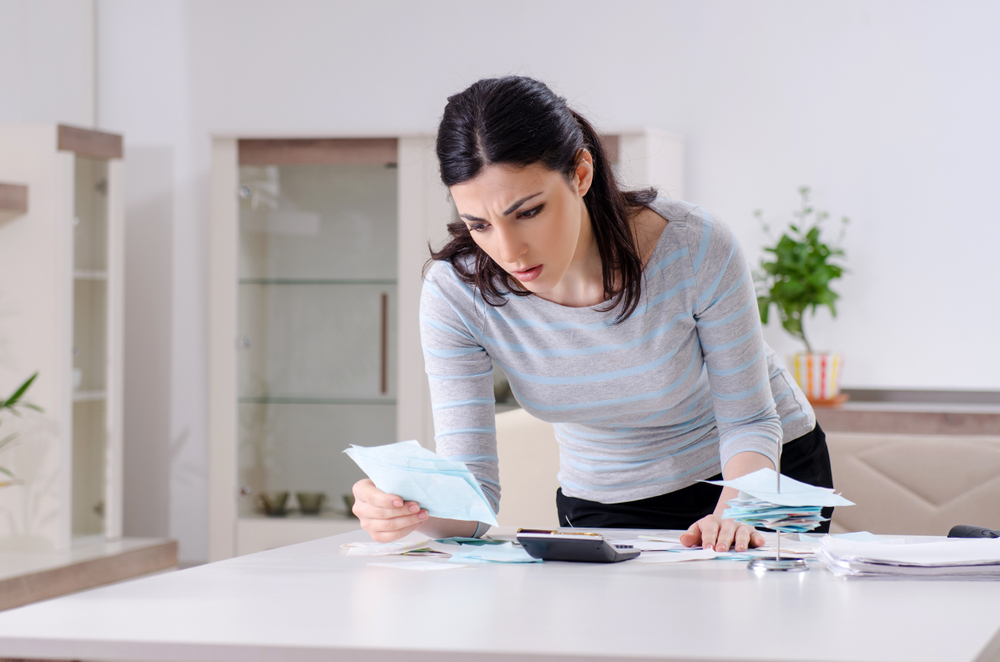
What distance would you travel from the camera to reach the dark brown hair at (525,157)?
1.18 m

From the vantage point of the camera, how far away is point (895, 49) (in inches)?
125

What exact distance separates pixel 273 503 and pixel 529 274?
7.70 feet

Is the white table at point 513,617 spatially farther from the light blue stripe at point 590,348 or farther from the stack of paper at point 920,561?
→ the light blue stripe at point 590,348

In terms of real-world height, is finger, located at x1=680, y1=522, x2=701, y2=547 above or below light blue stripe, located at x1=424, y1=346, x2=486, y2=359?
below

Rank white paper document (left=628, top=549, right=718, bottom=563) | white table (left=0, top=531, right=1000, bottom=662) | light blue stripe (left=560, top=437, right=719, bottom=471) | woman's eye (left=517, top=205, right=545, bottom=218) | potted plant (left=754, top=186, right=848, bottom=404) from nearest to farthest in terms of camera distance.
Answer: white table (left=0, top=531, right=1000, bottom=662)
white paper document (left=628, top=549, right=718, bottom=563)
woman's eye (left=517, top=205, right=545, bottom=218)
light blue stripe (left=560, top=437, right=719, bottom=471)
potted plant (left=754, top=186, right=848, bottom=404)

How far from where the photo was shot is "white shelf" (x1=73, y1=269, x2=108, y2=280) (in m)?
3.04

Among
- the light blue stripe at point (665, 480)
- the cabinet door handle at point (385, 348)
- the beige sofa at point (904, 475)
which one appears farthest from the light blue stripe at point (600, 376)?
the cabinet door handle at point (385, 348)

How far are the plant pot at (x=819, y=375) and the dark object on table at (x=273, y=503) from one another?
177 centimetres

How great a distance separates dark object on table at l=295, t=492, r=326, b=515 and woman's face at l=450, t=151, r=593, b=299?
2237mm

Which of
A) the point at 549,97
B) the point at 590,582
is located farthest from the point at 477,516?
the point at 549,97

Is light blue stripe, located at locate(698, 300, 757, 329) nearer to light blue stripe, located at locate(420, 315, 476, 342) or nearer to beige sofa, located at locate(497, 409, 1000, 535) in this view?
light blue stripe, located at locate(420, 315, 476, 342)

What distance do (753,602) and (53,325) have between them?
2650mm

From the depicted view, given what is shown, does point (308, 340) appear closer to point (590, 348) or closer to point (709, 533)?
point (590, 348)

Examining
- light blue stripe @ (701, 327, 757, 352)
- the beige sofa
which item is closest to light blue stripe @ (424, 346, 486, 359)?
light blue stripe @ (701, 327, 757, 352)
